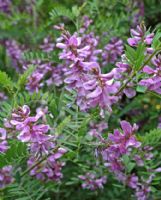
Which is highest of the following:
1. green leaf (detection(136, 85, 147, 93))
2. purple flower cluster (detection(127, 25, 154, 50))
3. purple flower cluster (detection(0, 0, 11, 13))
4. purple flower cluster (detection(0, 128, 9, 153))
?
purple flower cluster (detection(127, 25, 154, 50))

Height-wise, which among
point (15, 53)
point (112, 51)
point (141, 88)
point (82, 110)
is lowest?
point (15, 53)

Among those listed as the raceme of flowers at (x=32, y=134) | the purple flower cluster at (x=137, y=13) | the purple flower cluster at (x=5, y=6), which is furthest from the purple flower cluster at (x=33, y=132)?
the purple flower cluster at (x=5, y=6)

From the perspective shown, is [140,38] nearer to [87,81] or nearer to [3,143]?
[87,81]

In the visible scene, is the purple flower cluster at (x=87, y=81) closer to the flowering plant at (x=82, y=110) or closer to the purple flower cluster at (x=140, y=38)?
the flowering plant at (x=82, y=110)

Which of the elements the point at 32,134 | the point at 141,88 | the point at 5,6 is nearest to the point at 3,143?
the point at 32,134

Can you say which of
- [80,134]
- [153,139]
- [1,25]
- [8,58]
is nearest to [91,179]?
[153,139]

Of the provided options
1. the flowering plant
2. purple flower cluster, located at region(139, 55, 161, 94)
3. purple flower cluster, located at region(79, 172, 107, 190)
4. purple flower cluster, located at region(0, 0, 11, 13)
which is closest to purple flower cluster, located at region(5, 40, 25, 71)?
the flowering plant

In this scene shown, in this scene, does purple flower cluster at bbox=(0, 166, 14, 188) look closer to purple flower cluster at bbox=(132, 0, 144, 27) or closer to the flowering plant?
the flowering plant

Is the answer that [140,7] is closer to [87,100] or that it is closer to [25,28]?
[25,28]
